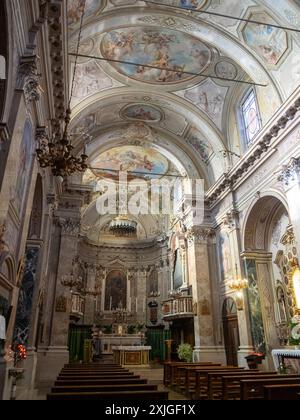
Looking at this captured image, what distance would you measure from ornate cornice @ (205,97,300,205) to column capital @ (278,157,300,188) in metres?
1.41

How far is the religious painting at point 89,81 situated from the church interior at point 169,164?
6 cm

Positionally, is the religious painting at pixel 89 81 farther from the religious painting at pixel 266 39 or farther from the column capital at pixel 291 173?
the column capital at pixel 291 173

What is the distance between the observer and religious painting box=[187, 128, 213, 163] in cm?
1642

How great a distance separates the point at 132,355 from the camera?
1517 cm

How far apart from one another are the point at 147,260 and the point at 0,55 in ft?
66.5

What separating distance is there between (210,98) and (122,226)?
11388 mm

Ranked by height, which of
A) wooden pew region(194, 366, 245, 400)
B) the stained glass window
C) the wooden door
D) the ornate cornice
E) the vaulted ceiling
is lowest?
wooden pew region(194, 366, 245, 400)

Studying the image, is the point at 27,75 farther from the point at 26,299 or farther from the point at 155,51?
the point at 155,51

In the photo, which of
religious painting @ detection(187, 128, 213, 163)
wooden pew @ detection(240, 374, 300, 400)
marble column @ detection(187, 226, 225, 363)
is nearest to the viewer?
wooden pew @ detection(240, 374, 300, 400)

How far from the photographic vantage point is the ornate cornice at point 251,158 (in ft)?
33.4

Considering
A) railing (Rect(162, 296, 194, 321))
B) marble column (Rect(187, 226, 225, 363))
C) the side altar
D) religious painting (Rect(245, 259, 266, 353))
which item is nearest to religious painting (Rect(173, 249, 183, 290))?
marble column (Rect(187, 226, 225, 363))

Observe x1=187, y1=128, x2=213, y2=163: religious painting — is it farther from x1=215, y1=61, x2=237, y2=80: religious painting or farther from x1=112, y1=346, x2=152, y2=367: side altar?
x1=112, y1=346, x2=152, y2=367: side altar

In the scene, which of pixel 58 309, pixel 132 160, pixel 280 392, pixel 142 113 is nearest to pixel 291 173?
pixel 280 392

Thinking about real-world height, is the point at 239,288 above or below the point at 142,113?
below
